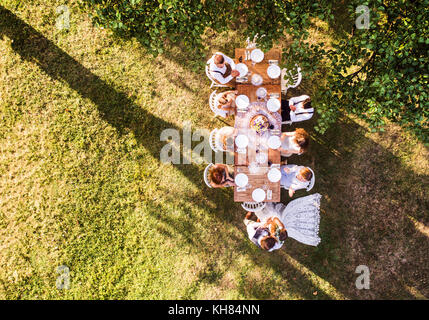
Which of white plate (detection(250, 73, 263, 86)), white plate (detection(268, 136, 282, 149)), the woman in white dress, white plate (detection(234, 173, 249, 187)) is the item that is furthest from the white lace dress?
white plate (detection(250, 73, 263, 86))

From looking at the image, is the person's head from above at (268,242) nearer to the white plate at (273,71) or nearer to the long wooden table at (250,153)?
the long wooden table at (250,153)

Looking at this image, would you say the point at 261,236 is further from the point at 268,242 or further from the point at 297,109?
the point at 297,109

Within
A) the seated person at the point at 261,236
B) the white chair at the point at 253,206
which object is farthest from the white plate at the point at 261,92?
the seated person at the point at 261,236

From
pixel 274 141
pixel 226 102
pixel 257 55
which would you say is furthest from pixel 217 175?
pixel 257 55

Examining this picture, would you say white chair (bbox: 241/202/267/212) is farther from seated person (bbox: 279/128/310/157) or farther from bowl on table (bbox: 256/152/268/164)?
seated person (bbox: 279/128/310/157)

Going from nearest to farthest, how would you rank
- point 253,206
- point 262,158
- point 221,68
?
point 221,68 → point 262,158 → point 253,206
